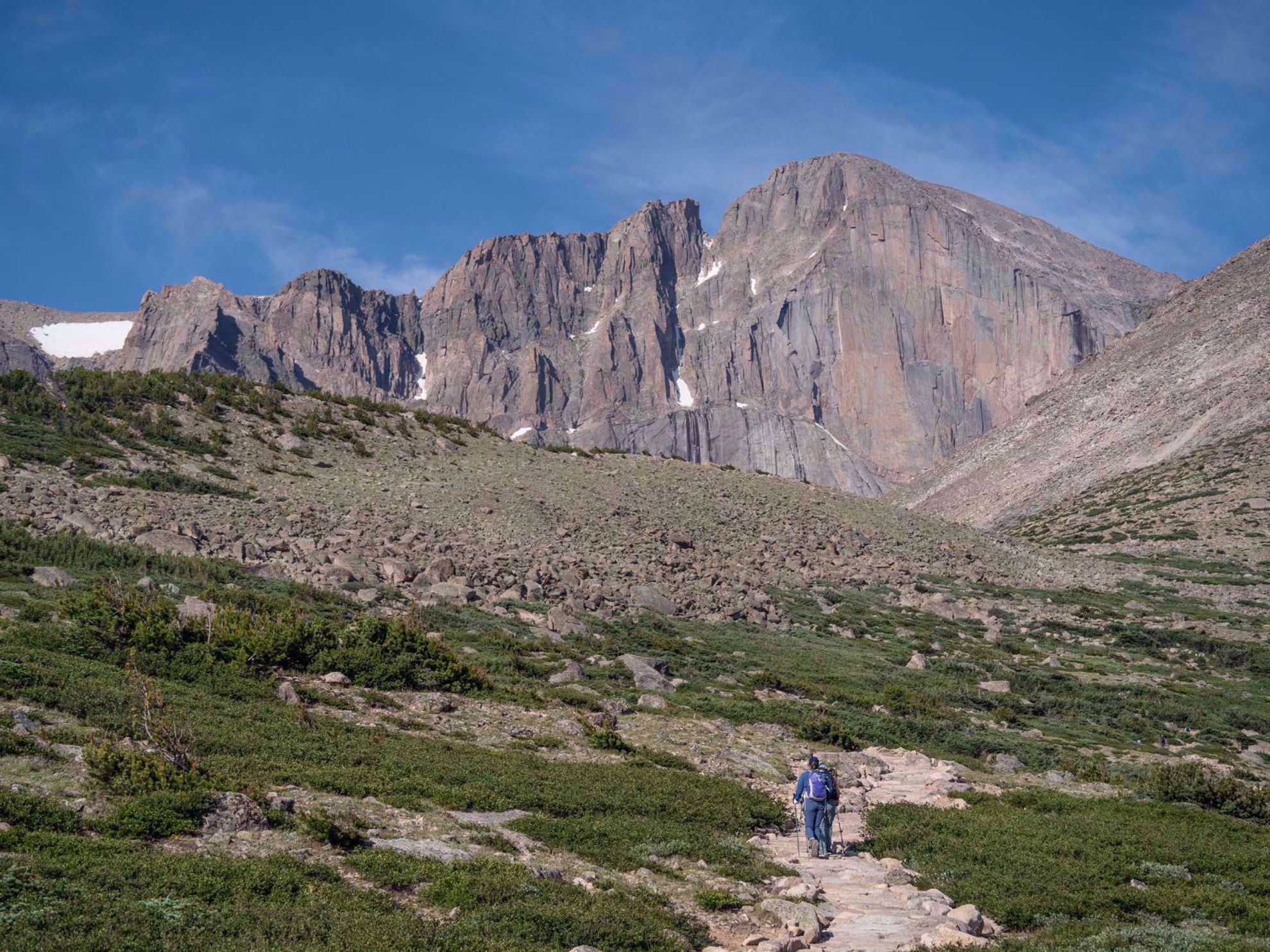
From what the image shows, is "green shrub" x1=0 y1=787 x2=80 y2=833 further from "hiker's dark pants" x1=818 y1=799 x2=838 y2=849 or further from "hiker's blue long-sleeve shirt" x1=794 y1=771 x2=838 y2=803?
"hiker's dark pants" x1=818 y1=799 x2=838 y2=849

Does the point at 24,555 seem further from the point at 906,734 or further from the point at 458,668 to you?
the point at 906,734

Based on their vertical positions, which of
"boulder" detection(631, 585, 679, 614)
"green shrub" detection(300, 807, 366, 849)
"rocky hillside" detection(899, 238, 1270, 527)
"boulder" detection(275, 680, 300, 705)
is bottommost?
"green shrub" detection(300, 807, 366, 849)

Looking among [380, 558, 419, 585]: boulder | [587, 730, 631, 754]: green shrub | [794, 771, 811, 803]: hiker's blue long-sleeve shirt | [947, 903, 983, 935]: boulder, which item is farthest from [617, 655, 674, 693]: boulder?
[947, 903, 983, 935]: boulder

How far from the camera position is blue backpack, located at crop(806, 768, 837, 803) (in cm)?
1297

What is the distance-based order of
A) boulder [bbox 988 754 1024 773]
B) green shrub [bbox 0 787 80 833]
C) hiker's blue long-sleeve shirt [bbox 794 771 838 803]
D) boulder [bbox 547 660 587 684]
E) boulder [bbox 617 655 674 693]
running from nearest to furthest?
green shrub [bbox 0 787 80 833]
hiker's blue long-sleeve shirt [bbox 794 771 838 803]
boulder [bbox 988 754 1024 773]
boulder [bbox 547 660 587 684]
boulder [bbox 617 655 674 693]

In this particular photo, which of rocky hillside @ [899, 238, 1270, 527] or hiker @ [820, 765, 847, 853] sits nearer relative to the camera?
hiker @ [820, 765, 847, 853]

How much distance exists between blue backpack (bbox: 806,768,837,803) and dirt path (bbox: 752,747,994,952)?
32.3 inches

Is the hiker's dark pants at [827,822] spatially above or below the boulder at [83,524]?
below

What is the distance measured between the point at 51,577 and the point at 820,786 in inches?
686

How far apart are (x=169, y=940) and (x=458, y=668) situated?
1212 centimetres

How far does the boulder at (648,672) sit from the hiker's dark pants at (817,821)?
31.3 feet

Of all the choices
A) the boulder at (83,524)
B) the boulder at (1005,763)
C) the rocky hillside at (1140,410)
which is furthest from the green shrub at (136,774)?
the rocky hillside at (1140,410)

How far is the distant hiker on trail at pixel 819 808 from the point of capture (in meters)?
13.0

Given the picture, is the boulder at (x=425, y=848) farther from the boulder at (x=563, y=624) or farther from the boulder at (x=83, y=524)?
the boulder at (x=83, y=524)
